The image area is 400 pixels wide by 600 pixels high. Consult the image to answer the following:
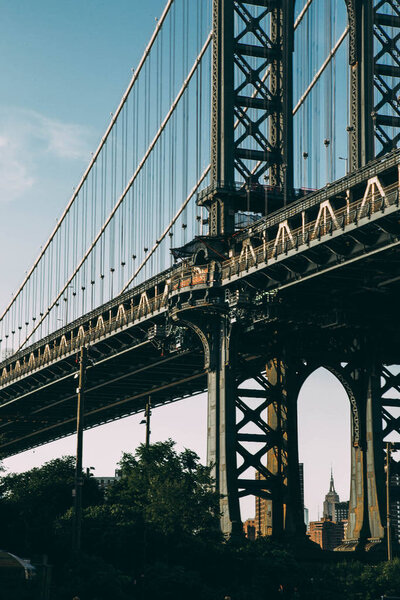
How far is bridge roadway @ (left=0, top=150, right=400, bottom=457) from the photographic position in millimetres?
63469

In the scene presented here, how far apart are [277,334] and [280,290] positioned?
27.6 feet

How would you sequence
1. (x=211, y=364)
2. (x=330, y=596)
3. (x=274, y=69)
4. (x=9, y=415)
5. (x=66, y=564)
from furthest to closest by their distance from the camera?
(x=9, y=415) → (x=274, y=69) → (x=211, y=364) → (x=330, y=596) → (x=66, y=564)

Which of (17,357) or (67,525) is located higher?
(17,357)

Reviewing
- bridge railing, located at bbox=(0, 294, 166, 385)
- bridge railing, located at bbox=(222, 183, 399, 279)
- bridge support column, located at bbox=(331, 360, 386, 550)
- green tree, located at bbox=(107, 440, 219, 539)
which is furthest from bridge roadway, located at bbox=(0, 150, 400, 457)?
green tree, located at bbox=(107, 440, 219, 539)

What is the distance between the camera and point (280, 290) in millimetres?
73188

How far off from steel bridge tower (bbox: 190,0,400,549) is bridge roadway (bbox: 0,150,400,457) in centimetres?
107

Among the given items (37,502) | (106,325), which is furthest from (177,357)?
(37,502)

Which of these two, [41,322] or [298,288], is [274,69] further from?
[41,322]

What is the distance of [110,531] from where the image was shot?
61.1 meters

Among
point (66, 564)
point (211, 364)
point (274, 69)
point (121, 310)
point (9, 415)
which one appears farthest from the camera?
point (9, 415)

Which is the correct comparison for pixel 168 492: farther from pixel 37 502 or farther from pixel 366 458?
pixel 366 458

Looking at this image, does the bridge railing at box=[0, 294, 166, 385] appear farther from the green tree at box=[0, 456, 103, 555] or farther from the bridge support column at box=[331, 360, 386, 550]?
the bridge support column at box=[331, 360, 386, 550]

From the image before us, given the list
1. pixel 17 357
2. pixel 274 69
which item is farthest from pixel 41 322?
pixel 274 69

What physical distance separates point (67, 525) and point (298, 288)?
826 inches
